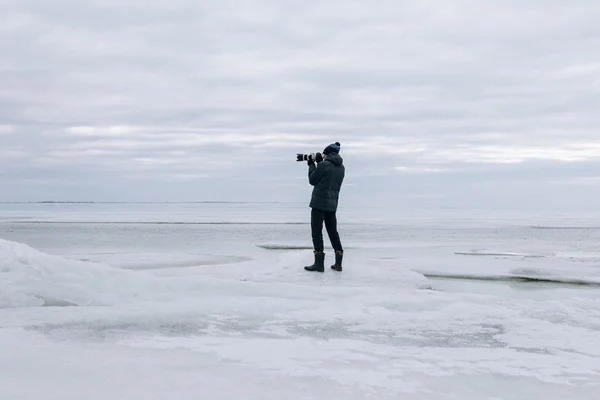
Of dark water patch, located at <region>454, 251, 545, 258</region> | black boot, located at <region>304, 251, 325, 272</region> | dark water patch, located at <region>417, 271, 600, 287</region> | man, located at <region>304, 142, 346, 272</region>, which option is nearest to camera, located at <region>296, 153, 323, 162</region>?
man, located at <region>304, 142, 346, 272</region>

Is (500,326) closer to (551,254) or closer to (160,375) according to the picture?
(160,375)

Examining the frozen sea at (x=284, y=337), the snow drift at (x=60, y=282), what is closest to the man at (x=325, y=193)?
the frozen sea at (x=284, y=337)

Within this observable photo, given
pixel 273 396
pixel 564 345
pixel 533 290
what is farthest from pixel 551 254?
pixel 273 396

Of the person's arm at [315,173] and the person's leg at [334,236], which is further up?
the person's arm at [315,173]

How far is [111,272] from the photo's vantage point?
624 centimetres

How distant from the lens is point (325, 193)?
832 cm

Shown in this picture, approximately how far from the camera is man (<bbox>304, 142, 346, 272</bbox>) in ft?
27.1

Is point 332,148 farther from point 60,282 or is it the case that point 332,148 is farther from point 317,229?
point 60,282

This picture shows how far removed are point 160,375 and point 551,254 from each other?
40.3 ft

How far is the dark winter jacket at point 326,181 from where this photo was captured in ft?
27.1

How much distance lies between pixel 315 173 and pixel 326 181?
0.65ft

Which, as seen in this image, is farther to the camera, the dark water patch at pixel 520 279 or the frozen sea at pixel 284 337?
the dark water patch at pixel 520 279

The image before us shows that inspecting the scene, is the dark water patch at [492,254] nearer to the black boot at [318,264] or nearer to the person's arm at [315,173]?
→ the black boot at [318,264]

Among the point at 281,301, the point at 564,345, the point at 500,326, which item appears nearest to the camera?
the point at 564,345
